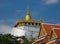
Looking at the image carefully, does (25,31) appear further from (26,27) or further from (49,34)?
(49,34)

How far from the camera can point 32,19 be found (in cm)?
6812

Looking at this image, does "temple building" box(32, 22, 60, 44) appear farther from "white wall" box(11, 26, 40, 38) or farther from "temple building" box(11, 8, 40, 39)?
"temple building" box(11, 8, 40, 39)

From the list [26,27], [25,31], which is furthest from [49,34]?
[26,27]

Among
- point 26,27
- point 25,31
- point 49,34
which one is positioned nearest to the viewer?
point 49,34

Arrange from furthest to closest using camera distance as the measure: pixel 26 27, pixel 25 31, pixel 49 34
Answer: pixel 26 27, pixel 25 31, pixel 49 34

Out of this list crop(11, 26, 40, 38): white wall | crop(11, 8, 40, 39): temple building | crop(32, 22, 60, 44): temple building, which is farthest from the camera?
crop(11, 8, 40, 39): temple building

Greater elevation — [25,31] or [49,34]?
[25,31]

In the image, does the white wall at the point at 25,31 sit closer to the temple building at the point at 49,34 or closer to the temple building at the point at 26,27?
the temple building at the point at 26,27

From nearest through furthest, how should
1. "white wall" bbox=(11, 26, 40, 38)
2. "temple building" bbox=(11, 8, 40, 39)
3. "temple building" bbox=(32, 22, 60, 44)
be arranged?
"temple building" bbox=(32, 22, 60, 44) → "white wall" bbox=(11, 26, 40, 38) → "temple building" bbox=(11, 8, 40, 39)

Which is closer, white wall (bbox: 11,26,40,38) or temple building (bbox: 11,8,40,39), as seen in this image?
white wall (bbox: 11,26,40,38)

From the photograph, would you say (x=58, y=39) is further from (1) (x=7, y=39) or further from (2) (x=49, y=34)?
(1) (x=7, y=39)

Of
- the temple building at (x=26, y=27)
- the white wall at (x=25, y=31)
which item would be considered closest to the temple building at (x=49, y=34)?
the white wall at (x=25, y=31)

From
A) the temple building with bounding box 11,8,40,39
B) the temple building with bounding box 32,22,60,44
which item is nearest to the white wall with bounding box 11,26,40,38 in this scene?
the temple building with bounding box 11,8,40,39

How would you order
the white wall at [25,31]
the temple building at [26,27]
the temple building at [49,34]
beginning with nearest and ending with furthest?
the temple building at [49,34]
the white wall at [25,31]
the temple building at [26,27]
